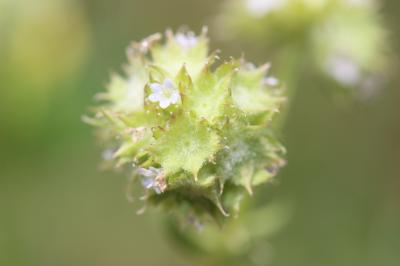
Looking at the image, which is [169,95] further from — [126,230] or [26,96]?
[126,230]

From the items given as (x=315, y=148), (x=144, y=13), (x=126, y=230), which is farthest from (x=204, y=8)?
(x=126, y=230)

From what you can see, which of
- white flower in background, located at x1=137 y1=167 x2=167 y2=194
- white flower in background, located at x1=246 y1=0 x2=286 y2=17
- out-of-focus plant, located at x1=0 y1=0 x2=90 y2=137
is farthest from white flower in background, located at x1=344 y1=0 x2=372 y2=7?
out-of-focus plant, located at x1=0 y1=0 x2=90 y2=137

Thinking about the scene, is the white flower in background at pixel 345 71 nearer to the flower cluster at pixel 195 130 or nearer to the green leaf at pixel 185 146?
the flower cluster at pixel 195 130

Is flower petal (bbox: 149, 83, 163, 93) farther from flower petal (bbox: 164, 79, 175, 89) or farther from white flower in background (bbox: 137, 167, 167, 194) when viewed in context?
white flower in background (bbox: 137, 167, 167, 194)

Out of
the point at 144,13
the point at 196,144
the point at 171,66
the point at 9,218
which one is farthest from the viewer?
the point at 144,13

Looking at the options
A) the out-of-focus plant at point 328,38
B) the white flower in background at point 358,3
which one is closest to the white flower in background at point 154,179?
the out-of-focus plant at point 328,38

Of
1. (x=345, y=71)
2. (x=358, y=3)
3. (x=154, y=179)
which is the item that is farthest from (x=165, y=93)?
(x=358, y=3)
